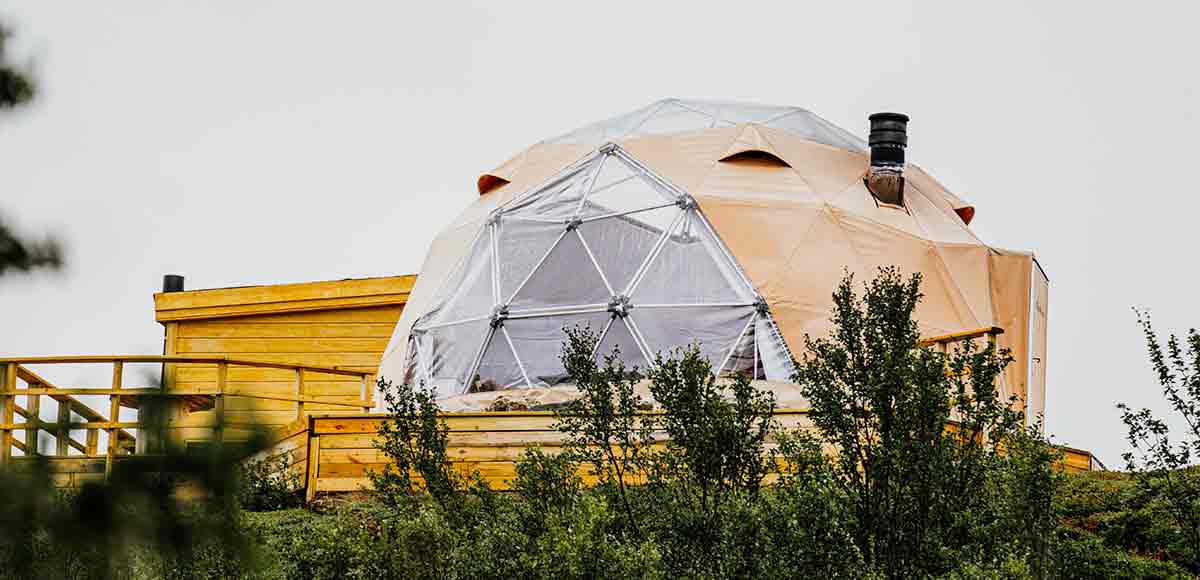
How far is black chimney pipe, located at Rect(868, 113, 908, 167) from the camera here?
19766mm

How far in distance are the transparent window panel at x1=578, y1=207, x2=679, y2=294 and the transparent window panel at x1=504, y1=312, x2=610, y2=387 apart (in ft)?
1.70

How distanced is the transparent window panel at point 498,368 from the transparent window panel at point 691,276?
1.50m

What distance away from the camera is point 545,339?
719 inches

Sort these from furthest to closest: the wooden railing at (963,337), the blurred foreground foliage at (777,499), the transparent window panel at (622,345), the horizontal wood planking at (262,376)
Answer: the horizontal wood planking at (262,376) < the transparent window panel at (622,345) < the wooden railing at (963,337) < the blurred foreground foliage at (777,499)

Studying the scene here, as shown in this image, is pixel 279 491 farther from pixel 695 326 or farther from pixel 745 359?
pixel 745 359

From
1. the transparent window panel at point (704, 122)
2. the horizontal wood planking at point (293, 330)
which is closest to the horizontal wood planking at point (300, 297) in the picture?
the horizontal wood planking at point (293, 330)

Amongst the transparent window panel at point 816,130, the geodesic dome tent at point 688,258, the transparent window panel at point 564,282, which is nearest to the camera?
the geodesic dome tent at point 688,258

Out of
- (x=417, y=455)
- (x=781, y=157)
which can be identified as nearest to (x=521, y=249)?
(x=781, y=157)

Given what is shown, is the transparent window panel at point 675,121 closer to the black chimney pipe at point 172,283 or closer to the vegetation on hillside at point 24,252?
the black chimney pipe at point 172,283

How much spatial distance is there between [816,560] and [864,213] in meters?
9.99

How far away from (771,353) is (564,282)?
8.14ft

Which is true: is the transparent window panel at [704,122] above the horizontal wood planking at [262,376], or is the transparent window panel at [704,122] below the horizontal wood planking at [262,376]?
above

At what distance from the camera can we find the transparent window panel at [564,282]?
60.3 ft

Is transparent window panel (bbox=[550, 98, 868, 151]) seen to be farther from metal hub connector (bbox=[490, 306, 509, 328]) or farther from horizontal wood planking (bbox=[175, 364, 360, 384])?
horizontal wood planking (bbox=[175, 364, 360, 384])
